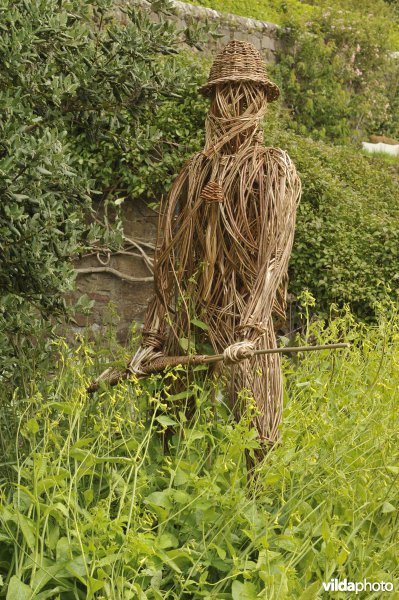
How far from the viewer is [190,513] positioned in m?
2.51

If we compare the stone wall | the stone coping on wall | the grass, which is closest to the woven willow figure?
the grass

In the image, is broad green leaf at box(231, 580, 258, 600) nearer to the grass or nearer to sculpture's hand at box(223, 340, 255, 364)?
the grass

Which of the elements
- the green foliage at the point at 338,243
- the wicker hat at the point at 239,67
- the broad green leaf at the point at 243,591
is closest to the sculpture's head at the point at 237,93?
the wicker hat at the point at 239,67

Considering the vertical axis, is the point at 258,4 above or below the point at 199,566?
above

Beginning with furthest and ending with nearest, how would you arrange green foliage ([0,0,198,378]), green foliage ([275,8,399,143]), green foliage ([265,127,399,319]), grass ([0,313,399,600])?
green foliage ([275,8,399,143])
green foliage ([265,127,399,319])
green foliage ([0,0,198,378])
grass ([0,313,399,600])

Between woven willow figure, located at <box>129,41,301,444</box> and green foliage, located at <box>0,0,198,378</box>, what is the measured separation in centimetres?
92

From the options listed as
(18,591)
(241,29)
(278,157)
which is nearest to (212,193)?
(278,157)

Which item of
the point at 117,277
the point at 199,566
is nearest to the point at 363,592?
the point at 199,566

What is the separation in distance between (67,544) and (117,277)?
5.08m

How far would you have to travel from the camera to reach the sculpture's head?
3.00m

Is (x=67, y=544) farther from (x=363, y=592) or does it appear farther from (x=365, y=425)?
(x=365, y=425)

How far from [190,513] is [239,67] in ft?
5.00

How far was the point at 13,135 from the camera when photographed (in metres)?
3.60

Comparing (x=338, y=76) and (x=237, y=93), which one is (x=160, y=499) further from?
(x=338, y=76)
